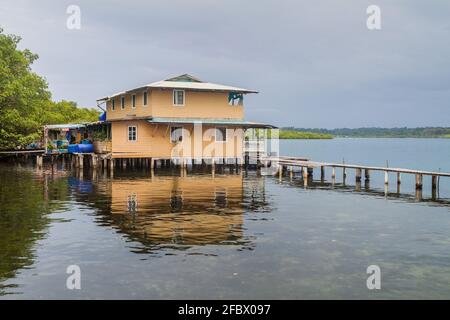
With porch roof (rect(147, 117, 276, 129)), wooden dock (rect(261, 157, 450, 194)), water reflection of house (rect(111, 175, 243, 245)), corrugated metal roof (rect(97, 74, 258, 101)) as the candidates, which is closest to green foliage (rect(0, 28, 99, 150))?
corrugated metal roof (rect(97, 74, 258, 101))

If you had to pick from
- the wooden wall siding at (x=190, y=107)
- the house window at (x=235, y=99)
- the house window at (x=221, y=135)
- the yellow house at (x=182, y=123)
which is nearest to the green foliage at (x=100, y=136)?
the wooden wall siding at (x=190, y=107)

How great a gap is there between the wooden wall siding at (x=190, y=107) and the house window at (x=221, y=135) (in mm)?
1340

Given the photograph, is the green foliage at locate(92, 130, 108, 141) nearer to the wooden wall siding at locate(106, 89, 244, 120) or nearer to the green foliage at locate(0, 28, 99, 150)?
the wooden wall siding at locate(106, 89, 244, 120)

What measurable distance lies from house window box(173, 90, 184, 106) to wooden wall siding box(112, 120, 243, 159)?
2.23 meters

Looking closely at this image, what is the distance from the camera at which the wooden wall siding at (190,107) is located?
43.7 m

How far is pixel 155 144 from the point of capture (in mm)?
44781

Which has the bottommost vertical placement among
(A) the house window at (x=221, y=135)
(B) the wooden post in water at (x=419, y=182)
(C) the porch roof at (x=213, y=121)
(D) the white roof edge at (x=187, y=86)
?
(B) the wooden post in water at (x=419, y=182)

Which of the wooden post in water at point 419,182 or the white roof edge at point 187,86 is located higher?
the white roof edge at point 187,86

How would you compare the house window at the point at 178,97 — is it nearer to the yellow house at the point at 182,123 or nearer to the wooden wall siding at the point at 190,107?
the yellow house at the point at 182,123

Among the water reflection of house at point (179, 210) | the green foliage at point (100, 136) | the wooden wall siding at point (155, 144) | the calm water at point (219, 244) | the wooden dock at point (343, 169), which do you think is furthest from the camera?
the green foliage at point (100, 136)

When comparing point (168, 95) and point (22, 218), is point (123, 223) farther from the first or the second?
point (168, 95)

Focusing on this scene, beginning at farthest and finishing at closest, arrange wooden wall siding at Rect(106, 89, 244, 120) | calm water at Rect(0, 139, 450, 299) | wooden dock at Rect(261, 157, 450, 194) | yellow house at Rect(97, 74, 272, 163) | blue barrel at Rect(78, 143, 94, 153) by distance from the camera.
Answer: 1. blue barrel at Rect(78, 143, 94, 153)
2. yellow house at Rect(97, 74, 272, 163)
3. wooden wall siding at Rect(106, 89, 244, 120)
4. wooden dock at Rect(261, 157, 450, 194)
5. calm water at Rect(0, 139, 450, 299)

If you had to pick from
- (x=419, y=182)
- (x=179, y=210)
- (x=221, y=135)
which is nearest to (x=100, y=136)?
(x=221, y=135)

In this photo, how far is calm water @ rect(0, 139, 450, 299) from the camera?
11289mm
